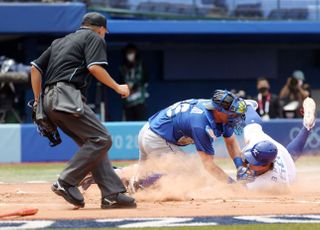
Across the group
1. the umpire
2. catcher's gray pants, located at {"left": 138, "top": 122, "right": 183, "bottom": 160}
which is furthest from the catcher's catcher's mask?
catcher's gray pants, located at {"left": 138, "top": 122, "right": 183, "bottom": 160}

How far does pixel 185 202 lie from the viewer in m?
9.20

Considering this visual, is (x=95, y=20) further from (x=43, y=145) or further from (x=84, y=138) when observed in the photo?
(x=43, y=145)

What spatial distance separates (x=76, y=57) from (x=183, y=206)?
6.06ft

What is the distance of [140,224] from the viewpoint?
23.8 ft

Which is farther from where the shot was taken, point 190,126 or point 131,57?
point 131,57

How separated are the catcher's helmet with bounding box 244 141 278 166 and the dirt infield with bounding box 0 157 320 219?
0.39 m

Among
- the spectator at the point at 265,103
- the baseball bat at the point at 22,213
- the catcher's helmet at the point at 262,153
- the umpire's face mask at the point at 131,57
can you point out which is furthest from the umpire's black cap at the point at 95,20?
the spectator at the point at 265,103

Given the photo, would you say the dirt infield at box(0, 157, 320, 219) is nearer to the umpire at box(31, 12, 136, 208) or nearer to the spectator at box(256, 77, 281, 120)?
the umpire at box(31, 12, 136, 208)

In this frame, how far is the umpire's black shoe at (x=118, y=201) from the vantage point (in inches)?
334

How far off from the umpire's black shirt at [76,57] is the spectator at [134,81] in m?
10.6

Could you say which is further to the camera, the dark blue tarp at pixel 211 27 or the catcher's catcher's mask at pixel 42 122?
the dark blue tarp at pixel 211 27

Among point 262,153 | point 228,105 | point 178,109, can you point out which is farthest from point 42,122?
point 262,153

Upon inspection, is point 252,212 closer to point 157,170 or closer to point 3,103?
point 157,170

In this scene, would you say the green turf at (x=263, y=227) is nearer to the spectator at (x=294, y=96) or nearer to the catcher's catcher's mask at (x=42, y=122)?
the catcher's catcher's mask at (x=42, y=122)
